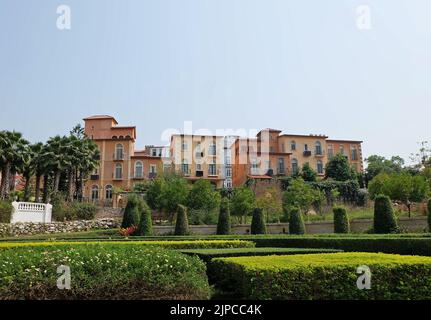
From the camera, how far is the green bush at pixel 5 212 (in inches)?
1046

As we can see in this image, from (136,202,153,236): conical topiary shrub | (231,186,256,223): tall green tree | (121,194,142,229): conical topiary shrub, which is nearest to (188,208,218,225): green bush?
(231,186,256,223): tall green tree

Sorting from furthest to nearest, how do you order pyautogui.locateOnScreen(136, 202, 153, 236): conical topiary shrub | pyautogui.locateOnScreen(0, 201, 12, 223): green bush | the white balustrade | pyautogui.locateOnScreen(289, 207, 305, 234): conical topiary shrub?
1. the white balustrade
2. pyautogui.locateOnScreen(0, 201, 12, 223): green bush
3. pyautogui.locateOnScreen(289, 207, 305, 234): conical topiary shrub
4. pyautogui.locateOnScreen(136, 202, 153, 236): conical topiary shrub

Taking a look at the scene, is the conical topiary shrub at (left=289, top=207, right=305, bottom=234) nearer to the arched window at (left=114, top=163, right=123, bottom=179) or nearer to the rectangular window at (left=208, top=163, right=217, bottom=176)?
the rectangular window at (left=208, top=163, right=217, bottom=176)

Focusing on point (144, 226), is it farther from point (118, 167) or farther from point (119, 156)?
point (119, 156)

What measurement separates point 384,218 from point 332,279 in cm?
1456

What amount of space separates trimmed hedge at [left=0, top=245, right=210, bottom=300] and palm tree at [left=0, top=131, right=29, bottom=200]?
25.5 m

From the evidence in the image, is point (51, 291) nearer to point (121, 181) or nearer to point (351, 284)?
point (351, 284)

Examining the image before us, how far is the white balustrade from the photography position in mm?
27406

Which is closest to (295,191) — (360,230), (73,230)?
(360,230)

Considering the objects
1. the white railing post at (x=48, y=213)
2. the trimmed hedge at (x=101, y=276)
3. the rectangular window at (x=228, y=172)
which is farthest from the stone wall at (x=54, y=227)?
the rectangular window at (x=228, y=172)

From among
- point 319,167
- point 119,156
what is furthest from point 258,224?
point 319,167

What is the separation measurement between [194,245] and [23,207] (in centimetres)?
1861

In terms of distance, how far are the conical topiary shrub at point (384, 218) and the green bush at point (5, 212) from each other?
2259 cm

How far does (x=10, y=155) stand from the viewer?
99.9 feet
